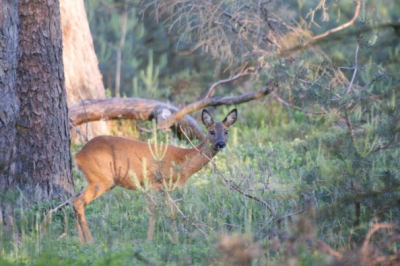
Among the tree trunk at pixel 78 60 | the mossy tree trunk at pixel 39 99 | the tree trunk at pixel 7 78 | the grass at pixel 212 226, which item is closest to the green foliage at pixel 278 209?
the grass at pixel 212 226

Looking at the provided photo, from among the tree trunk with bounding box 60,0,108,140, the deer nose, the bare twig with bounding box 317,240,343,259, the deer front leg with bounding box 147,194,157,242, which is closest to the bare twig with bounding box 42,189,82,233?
the deer front leg with bounding box 147,194,157,242

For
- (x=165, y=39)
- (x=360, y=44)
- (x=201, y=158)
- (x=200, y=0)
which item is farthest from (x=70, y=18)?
(x=165, y=39)

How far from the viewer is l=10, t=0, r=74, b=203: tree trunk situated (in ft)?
23.1

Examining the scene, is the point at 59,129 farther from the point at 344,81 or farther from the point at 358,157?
the point at 344,81

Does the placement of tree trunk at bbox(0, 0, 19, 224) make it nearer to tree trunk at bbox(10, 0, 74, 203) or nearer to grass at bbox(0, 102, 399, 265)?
grass at bbox(0, 102, 399, 265)

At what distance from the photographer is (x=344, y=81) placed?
433 inches

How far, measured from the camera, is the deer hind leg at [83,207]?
6554 mm

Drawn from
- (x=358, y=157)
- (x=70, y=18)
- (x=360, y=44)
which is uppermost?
(x=70, y=18)

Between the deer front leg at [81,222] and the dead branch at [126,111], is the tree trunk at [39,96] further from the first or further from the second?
the dead branch at [126,111]

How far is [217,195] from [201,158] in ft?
1.98

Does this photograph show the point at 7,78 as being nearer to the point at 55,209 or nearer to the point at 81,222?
the point at 55,209

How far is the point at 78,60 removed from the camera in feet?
37.9

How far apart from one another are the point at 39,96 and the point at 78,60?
4.59 m

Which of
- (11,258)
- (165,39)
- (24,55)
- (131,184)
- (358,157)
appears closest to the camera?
(11,258)
